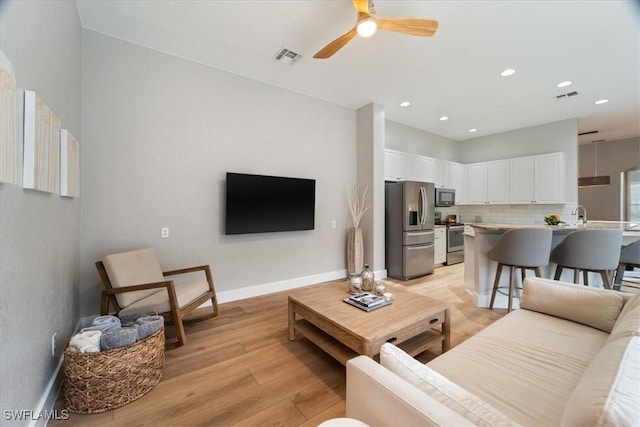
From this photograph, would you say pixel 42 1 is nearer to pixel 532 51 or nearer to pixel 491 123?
pixel 532 51

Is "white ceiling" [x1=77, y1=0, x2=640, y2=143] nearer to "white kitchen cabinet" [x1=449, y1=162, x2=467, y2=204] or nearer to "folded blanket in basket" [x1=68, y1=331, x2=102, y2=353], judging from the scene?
"white kitchen cabinet" [x1=449, y1=162, x2=467, y2=204]

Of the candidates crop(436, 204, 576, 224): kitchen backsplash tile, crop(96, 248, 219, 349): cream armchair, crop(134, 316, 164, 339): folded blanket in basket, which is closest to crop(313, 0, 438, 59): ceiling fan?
crop(96, 248, 219, 349): cream armchair

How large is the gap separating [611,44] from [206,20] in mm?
4333

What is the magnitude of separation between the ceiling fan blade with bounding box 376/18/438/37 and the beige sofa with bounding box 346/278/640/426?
2.22 meters

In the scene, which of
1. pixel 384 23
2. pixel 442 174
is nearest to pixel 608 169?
pixel 442 174

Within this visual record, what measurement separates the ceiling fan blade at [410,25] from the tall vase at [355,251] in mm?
2797

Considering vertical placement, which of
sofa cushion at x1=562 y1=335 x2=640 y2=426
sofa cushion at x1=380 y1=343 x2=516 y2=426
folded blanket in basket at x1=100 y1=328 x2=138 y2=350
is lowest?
folded blanket in basket at x1=100 y1=328 x2=138 y2=350

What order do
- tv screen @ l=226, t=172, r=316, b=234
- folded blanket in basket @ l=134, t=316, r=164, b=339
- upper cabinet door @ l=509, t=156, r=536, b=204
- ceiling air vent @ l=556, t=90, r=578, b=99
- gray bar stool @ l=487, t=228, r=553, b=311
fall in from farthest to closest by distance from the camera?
upper cabinet door @ l=509, t=156, r=536, b=204 < ceiling air vent @ l=556, t=90, r=578, b=99 < tv screen @ l=226, t=172, r=316, b=234 < gray bar stool @ l=487, t=228, r=553, b=311 < folded blanket in basket @ l=134, t=316, r=164, b=339

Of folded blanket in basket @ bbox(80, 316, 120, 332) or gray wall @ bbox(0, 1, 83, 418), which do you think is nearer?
gray wall @ bbox(0, 1, 83, 418)

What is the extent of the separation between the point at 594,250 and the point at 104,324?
176 inches

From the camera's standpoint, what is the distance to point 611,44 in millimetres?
2793

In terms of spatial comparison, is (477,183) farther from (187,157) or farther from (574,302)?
(187,157)

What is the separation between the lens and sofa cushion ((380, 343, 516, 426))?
71cm

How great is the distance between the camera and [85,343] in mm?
1644
